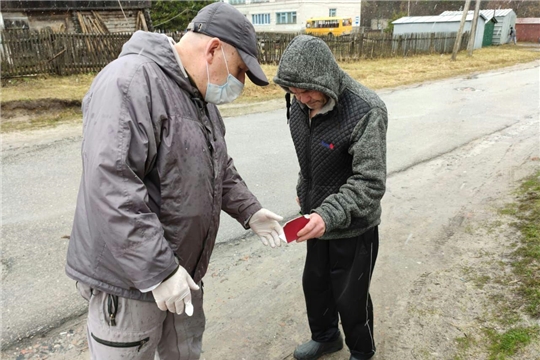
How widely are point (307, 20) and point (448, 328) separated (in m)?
39.0

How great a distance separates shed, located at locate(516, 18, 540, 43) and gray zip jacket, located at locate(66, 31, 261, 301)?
4413 centimetres

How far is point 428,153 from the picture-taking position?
6766mm

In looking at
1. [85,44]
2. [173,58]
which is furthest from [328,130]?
[85,44]

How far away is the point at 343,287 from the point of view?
2.37m

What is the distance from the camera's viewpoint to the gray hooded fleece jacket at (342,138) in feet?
6.62

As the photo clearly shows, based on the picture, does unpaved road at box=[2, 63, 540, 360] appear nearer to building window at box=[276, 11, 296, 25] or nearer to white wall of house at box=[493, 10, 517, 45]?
→ white wall of house at box=[493, 10, 517, 45]

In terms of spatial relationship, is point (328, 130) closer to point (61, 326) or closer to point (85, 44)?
point (61, 326)

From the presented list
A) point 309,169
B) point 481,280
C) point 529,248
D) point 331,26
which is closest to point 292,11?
point 331,26

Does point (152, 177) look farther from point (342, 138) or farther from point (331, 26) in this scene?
point (331, 26)

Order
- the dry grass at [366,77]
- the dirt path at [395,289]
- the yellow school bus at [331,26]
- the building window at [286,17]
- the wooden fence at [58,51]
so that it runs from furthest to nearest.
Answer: the building window at [286,17], the yellow school bus at [331,26], the wooden fence at [58,51], the dry grass at [366,77], the dirt path at [395,289]

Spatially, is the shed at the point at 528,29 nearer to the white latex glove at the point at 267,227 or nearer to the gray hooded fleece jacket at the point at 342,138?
the gray hooded fleece jacket at the point at 342,138

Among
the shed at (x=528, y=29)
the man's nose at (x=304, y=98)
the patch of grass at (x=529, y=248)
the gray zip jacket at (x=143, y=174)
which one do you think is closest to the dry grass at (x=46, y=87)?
the man's nose at (x=304, y=98)

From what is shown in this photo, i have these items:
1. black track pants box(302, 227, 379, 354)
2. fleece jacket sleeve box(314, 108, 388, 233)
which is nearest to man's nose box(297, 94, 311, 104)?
fleece jacket sleeve box(314, 108, 388, 233)

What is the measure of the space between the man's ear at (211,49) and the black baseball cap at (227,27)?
0.02 meters
